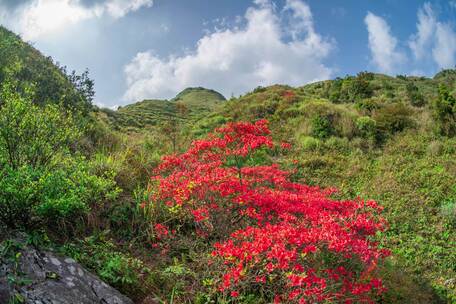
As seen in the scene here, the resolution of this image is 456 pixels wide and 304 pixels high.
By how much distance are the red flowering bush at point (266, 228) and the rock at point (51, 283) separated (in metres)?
1.28

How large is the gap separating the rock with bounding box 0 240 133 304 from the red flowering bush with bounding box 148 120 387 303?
1281 millimetres

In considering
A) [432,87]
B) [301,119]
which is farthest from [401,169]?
[432,87]

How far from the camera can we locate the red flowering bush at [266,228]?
399 cm

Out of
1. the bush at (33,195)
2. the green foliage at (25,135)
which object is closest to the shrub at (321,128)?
the green foliage at (25,135)

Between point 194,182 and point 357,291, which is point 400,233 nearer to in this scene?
point 357,291

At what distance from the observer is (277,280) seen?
4176 millimetres

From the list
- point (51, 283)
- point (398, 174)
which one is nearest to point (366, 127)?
point (398, 174)

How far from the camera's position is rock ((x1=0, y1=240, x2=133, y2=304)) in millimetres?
3188

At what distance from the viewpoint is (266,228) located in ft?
15.2

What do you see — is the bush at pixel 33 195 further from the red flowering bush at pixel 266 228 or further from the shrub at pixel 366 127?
the shrub at pixel 366 127

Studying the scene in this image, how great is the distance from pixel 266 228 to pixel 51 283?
2487 mm

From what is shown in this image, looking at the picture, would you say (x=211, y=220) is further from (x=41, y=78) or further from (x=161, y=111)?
(x=161, y=111)

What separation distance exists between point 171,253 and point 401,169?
29.8 feet

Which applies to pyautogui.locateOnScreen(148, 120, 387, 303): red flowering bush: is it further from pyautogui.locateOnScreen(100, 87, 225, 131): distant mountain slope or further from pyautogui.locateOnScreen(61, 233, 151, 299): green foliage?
pyautogui.locateOnScreen(100, 87, 225, 131): distant mountain slope
